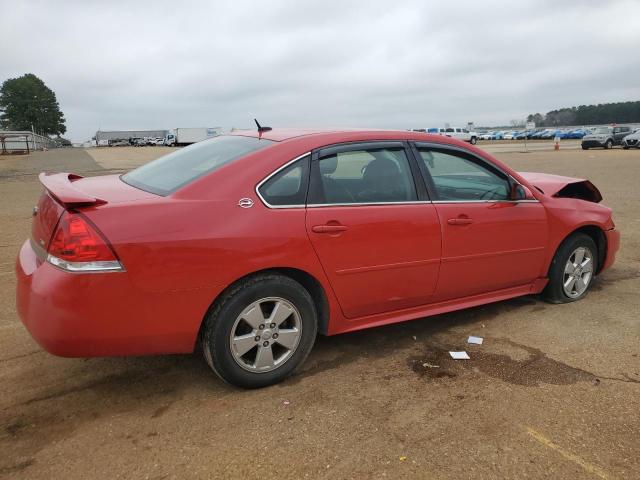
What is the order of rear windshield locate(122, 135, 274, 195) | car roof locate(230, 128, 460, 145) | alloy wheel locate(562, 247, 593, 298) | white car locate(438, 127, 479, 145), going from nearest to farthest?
1. rear windshield locate(122, 135, 274, 195)
2. car roof locate(230, 128, 460, 145)
3. alloy wheel locate(562, 247, 593, 298)
4. white car locate(438, 127, 479, 145)

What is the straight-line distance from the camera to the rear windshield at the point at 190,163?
3256mm

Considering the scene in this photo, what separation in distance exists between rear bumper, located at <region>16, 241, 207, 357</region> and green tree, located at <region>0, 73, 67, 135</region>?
12558 centimetres

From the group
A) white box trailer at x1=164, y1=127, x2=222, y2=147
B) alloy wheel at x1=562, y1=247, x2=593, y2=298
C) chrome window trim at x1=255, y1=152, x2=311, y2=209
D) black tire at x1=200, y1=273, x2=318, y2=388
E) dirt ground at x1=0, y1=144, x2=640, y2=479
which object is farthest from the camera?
white box trailer at x1=164, y1=127, x2=222, y2=147

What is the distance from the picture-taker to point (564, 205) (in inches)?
177

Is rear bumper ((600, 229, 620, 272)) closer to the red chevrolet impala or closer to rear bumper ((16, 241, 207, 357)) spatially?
the red chevrolet impala

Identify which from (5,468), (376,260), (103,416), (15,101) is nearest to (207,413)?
(103,416)

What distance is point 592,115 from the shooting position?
137 m

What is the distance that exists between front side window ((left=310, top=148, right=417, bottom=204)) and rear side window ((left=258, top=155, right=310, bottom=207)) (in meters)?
0.08

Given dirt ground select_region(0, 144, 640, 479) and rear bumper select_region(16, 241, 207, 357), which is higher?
rear bumper select_region(16, 241, 207, 357)

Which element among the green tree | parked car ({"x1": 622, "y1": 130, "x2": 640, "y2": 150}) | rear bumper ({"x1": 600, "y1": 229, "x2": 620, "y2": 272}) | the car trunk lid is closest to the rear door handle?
rear bumper ({"x1": 600, "y1": 229, "x2": 620, "y2": 272})

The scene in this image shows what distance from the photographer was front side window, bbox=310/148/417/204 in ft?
11.0

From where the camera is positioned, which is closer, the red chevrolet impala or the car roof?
the red chevrolet impala

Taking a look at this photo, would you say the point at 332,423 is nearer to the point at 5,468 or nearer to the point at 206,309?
the point at 206,309

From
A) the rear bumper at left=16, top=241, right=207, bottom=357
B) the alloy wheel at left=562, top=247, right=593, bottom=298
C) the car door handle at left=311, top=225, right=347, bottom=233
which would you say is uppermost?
the car door handle at left=311, top=225, right=347, bottom=233
